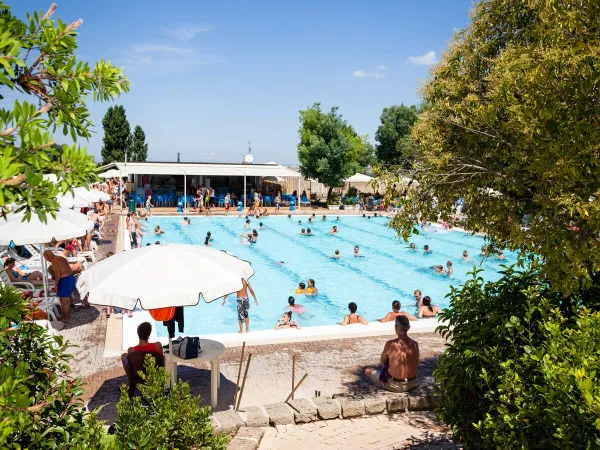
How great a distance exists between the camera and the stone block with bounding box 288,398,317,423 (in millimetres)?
6223

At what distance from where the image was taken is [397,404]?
6680 millimetres

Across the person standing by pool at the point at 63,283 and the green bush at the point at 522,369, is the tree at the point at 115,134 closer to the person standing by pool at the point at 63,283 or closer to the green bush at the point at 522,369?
the person standing by pool at the point at 63,283

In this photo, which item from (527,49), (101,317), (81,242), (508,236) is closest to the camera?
(527,49)

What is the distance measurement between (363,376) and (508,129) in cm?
435

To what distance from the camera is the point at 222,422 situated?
5836 mm

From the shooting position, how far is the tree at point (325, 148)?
118ft

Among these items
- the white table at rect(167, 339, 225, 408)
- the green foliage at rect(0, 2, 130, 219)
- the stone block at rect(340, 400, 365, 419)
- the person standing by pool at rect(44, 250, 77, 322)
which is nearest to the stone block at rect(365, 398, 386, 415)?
the stone block at rect(340, 400, 365, 419)

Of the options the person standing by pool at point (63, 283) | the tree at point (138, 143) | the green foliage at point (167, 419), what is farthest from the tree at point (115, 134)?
the green foliage at point (167, 419)

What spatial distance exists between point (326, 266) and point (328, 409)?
13957 millimetres

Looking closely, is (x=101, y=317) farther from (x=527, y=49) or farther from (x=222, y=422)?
(x=527, y=49)

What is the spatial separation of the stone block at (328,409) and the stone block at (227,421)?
104 centimetres

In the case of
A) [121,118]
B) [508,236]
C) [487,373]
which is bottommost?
[487,373]

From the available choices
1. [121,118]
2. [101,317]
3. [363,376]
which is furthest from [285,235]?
[121,118]

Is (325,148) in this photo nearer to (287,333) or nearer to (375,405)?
(287,333)
